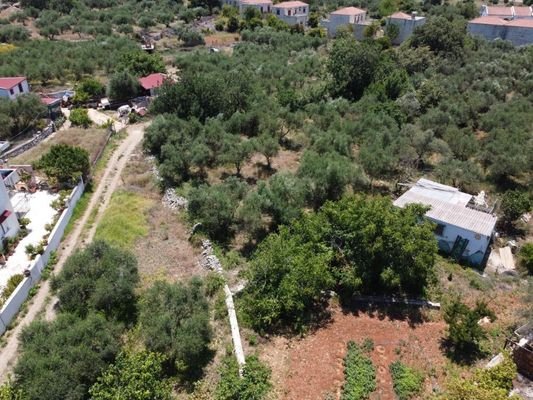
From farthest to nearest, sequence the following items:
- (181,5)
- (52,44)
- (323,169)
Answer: (181,5), (52,44), (323,169)

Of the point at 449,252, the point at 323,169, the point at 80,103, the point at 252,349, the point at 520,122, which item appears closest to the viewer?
the point at 252,349

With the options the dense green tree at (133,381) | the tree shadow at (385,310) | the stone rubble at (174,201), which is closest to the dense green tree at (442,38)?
the stone rubble at (174,201)

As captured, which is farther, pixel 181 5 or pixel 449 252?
pixel 181 5

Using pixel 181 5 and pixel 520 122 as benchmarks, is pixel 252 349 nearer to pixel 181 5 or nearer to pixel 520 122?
pixel 520 122

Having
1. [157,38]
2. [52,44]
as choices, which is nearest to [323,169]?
[52,44]

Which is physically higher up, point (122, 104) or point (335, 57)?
point (335, 57)

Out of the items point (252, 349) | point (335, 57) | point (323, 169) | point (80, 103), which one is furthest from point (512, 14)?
point (252, 349)

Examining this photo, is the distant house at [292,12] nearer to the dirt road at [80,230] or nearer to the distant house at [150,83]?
the distant house at [150,83]

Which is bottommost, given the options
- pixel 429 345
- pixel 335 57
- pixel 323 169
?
pixel 429 345
